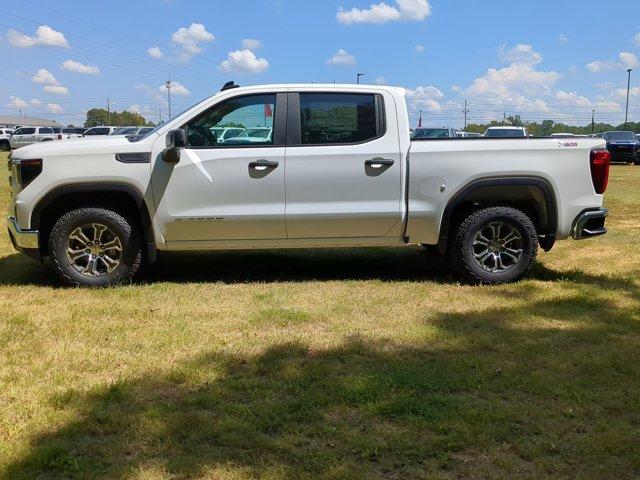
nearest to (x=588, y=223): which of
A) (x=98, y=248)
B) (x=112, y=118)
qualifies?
(x=98, y=248)

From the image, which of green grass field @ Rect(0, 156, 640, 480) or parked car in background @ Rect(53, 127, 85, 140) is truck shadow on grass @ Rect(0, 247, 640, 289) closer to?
green grass field @ Rect(0, 156, 640, 480)

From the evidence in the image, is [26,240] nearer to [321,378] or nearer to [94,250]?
[94,250]

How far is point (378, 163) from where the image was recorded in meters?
5.64

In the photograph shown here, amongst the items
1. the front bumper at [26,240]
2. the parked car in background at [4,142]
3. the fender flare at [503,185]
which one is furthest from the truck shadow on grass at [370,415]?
the parked car in background at [4,142]

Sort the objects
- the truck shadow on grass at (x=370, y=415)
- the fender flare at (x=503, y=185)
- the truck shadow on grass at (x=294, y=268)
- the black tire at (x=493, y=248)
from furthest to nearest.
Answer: the truck shadow on grass at (x=294, y=268), the black tire at (x=493, y=248), the fender flare at (x=503, y=185), the truck shadow on grass at (x=370, y=415)

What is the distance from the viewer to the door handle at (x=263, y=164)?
5551 mm

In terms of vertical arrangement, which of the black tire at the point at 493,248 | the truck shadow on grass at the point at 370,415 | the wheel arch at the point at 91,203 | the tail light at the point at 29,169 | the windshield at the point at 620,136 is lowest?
the truck shadow on grass at the point at 370,415

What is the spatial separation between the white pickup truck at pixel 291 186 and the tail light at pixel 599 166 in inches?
0.5

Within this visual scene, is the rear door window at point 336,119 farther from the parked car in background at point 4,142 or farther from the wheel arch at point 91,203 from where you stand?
the parked car in background at point 4,142

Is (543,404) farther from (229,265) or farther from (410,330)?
(229,265)

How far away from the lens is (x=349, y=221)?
5746 mm

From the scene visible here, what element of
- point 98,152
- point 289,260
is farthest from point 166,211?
point 289,260

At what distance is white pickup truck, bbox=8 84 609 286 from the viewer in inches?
218

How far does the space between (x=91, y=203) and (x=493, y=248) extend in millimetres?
3856
